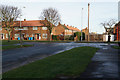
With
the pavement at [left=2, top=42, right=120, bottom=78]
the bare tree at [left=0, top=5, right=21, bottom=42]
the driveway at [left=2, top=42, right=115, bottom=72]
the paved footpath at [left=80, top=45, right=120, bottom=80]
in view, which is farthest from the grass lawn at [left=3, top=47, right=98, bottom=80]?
the bare tree at [left=0, top=5, right=21, bottom=42]

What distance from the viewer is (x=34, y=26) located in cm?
6391

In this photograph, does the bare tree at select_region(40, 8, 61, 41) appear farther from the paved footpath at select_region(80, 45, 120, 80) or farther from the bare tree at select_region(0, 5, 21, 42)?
the paved footpath at select_region(80, 45, 120, 80)

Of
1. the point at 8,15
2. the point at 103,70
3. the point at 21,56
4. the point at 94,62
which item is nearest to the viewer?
the point at 103,70

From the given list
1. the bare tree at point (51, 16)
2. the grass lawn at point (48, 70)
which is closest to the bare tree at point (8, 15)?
the bare tree at point (51, 16)

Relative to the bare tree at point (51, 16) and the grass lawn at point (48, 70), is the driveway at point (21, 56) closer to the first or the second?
the grass lawn at point (48, 70)

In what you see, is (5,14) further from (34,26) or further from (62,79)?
(62,79)

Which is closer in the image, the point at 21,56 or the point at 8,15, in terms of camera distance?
the point at 21,56

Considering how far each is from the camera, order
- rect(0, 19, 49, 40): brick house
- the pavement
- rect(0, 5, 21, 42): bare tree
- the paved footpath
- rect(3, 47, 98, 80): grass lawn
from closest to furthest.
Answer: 1. the paved footpath
2. rect(3, 47, 98, 80): grass lawn
3. the pavement
4. rect(0, 5, 21, 42): bare tree
5. rect(0, 19, 49, 40): brick house

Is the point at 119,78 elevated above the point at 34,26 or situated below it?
below

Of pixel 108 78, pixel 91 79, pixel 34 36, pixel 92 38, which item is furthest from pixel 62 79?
pixel 34 36

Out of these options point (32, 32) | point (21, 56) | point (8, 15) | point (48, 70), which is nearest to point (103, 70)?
point (48, 70)

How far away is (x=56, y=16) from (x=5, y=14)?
17.0 m

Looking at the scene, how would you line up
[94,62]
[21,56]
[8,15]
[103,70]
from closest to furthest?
[103,70]
[94,62]
[21,56]
[8,15]

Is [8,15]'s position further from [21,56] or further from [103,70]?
[103,70]
